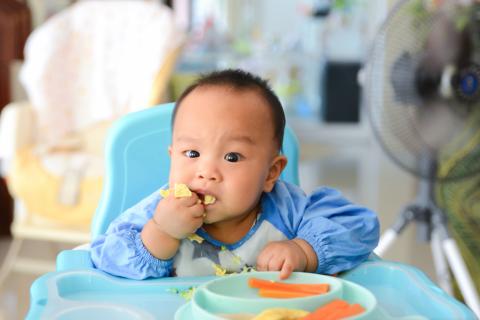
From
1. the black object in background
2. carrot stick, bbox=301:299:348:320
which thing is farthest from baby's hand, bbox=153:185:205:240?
the black object in background

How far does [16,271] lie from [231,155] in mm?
2061

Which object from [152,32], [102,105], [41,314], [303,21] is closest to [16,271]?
[102,105]

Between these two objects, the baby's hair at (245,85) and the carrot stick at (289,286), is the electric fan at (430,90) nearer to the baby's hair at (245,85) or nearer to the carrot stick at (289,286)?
the baby's hair at (245,85)

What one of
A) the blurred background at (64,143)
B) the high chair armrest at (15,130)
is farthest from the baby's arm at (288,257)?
the high chair armrest at (15,130)

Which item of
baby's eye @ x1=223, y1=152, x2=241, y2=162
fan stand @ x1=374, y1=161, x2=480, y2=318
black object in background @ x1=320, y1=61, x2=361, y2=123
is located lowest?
black object in background @ x1=320, y1=61, x2=361, y2=123

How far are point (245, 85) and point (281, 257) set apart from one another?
0.78ft

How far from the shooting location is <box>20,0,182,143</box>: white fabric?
9.62 ft

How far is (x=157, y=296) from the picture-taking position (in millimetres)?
943

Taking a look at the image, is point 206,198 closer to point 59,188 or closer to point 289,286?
point 289,286

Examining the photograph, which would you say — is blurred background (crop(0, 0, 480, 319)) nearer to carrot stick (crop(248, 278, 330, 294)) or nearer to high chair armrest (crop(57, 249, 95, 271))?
high chair armrest (crop(57, 249, 95, 271))

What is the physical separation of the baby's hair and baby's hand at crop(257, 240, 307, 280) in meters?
0.15

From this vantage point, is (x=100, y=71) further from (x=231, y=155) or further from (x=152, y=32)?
(x=231, y=155)

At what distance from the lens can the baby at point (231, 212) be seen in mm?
938

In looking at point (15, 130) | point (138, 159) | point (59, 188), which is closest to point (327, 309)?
point (138, 159)
